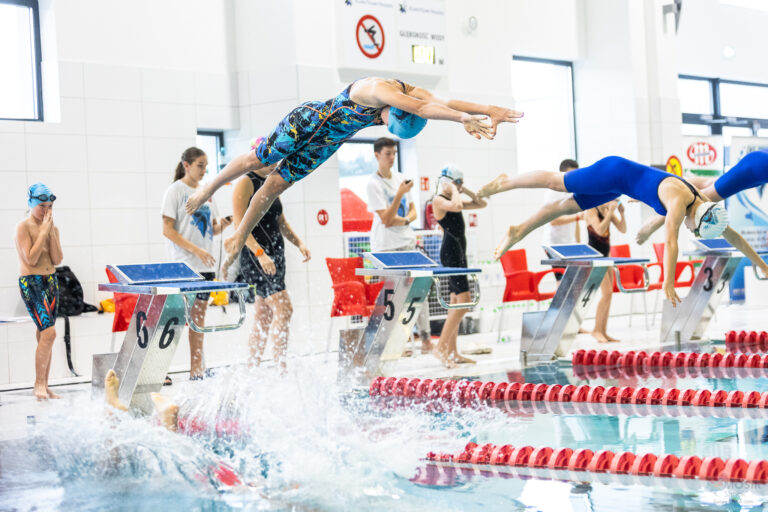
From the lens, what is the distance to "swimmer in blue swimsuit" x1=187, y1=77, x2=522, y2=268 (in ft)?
13.8

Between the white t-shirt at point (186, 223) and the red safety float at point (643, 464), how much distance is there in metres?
3.76

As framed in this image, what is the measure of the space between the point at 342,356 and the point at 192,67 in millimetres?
4523

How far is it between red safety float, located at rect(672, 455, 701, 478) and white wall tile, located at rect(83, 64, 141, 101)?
722cm

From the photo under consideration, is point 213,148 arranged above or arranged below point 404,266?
above

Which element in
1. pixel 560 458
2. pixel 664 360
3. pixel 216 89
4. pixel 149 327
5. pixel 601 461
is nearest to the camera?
pixel 601 461

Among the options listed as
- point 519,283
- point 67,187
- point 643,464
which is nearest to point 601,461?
point 643,464

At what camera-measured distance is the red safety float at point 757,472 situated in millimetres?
3695

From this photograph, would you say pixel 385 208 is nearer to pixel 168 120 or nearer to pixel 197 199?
pixel 197 199

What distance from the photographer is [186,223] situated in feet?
22.6

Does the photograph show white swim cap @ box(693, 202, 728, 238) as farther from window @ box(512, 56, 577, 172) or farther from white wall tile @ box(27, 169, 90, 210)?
window @ box(512, 56, 577, 172)

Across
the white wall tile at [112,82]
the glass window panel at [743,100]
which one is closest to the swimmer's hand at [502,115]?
the white wall tile at [112,82]

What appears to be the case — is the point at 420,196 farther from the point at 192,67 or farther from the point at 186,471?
the point at 186,471

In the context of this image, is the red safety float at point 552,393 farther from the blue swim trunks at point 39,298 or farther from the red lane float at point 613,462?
the blue swim trunks at point 39,298

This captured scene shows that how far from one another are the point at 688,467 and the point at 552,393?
84.8 inches
